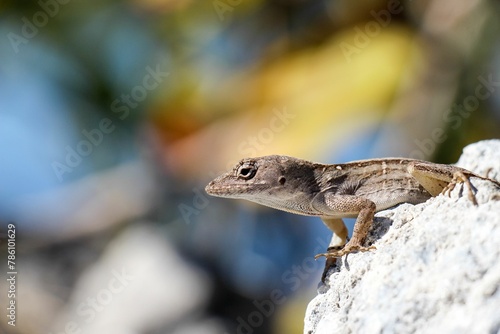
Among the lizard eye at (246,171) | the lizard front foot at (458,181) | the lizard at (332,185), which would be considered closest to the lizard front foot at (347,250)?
the lizard at (332,185)

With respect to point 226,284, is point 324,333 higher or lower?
lower

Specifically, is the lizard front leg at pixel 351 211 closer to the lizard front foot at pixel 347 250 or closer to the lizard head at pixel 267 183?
the lizard front foot at pixel 347 250

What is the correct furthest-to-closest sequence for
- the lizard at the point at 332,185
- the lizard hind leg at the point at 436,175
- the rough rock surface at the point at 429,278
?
the lizard at the point at 332,185 → the lizard hind leg at the point at 436,175 → the rough rock surface at the point at 429,278

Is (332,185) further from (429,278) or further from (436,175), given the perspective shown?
(429,278)

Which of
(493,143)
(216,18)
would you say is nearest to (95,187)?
(216,18)

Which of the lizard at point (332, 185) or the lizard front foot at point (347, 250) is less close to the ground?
the lizard at point (332, 185)

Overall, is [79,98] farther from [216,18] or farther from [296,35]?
[296,35]

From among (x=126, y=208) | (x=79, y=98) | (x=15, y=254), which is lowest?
(x=15, y=254)
